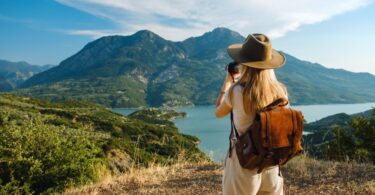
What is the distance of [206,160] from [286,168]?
2.03 metres

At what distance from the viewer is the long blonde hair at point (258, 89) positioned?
2.49 m

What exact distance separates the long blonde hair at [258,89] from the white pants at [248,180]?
354mm

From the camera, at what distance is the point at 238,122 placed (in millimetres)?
2594

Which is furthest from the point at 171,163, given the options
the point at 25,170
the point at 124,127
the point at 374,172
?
the point at 124,127

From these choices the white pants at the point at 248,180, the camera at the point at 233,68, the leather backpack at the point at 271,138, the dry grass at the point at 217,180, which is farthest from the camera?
the dry grass at the point at 217,180

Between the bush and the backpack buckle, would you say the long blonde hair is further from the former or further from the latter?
the bush

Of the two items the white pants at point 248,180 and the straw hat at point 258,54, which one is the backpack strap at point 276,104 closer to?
the straw hat at point 258,54

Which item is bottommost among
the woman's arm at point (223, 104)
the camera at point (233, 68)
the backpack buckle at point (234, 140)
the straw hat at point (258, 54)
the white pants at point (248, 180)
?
the white pants at point (248, 180)

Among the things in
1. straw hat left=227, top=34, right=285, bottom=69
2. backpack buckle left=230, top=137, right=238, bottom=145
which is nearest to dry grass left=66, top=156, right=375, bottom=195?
backpack buckle left=230, top=137, right=238, bottom=145

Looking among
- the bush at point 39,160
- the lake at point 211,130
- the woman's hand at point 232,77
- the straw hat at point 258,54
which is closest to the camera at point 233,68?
the woman's hand at point 232,77

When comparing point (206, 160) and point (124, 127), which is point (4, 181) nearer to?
point (206, 160)

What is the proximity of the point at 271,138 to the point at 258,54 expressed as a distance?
542mm

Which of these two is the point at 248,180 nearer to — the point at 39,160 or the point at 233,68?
the point at 233,68

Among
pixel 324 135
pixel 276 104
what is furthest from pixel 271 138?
pixel 324 135
